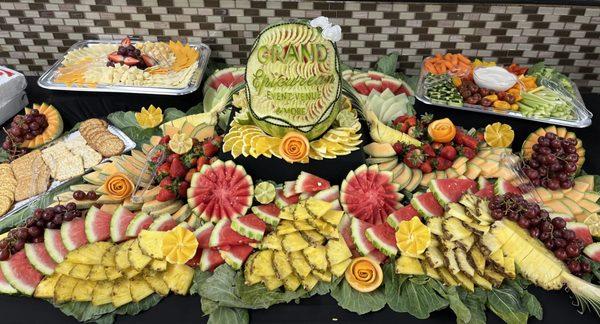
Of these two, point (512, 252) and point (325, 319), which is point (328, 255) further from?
point (512, 252)

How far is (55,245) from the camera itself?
102 inches

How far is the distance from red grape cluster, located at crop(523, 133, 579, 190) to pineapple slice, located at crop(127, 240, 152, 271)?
253 cm

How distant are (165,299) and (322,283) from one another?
0.87 m

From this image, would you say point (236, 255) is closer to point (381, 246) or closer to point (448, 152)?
point (381, 246)

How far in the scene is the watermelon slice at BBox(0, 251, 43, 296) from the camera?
2475mm

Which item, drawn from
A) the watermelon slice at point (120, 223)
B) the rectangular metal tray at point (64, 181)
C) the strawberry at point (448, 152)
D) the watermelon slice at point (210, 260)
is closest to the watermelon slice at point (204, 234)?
the watermelon slice at point (210, 260)

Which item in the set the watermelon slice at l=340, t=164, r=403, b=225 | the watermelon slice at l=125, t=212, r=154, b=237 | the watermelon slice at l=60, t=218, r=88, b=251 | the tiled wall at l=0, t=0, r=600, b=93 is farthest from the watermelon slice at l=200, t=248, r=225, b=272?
the tiled wall at l=0, t=0, r=600, b=93

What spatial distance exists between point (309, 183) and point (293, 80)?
645 mm

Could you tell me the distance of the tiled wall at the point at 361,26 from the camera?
4.00 metres

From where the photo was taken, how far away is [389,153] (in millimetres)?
3133

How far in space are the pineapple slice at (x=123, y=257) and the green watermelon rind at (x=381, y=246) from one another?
1349 millimetres

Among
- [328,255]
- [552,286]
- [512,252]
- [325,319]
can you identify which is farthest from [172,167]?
[552,286]

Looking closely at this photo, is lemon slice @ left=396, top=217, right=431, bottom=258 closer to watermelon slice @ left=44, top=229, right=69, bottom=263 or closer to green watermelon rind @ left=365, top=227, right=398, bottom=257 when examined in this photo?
green watermelon rind @ left=365, top=227, right=398, bottom=257

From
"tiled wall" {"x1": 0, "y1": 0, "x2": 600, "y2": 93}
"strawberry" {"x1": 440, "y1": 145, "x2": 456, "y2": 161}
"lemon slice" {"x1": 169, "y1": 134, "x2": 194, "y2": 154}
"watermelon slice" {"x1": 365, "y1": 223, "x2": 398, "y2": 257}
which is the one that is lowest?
"watermelon slice" {"x1": 365, "y1": 223, "x2": 398, "y2": 257}
